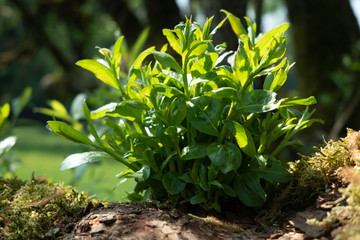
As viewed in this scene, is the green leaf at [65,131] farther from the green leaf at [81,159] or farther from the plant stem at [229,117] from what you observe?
the plant stem at [229,117]

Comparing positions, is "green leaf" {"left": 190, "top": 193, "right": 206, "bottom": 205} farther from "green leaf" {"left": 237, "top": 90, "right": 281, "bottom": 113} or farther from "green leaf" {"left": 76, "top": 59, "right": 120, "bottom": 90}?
"green leaf" {"left": 76, "top": 59, "right": 120, "bottom": 90}

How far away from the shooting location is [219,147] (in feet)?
2.53

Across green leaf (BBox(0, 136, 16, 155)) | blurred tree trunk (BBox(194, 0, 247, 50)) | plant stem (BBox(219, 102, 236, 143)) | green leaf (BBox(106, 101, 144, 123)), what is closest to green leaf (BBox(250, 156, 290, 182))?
plant stem (BBox(219, 102, 236, 143))

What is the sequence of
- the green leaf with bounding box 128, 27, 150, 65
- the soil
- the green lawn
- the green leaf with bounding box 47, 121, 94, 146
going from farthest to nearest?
1. the green lawn
2. the green leaf with bounding box 128, 27, 150, 65
3. the green leaf with bounding box 47, 121, 94, 146
4. the soil

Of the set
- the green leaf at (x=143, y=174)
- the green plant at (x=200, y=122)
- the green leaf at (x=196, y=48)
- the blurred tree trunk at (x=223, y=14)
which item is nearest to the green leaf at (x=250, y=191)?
the green plant at (x=200, y=122)

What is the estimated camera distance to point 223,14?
5.98ft

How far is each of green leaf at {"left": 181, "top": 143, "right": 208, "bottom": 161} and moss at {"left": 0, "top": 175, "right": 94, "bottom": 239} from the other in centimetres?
30

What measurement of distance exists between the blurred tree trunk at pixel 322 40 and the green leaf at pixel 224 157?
Result: 2710 mm

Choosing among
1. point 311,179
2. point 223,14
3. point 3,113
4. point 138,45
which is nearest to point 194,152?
point 311,179

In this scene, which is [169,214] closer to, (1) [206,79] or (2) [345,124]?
(1) [206,79]

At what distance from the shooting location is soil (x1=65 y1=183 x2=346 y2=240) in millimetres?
712

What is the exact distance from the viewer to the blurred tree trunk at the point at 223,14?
5.73ft

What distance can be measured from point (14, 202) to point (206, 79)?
63 centimetres

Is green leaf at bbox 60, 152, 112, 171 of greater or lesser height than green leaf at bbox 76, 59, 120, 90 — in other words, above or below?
below
